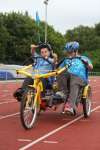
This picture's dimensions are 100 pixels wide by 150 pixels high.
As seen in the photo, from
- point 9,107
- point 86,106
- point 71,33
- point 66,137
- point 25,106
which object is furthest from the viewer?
point 71,33

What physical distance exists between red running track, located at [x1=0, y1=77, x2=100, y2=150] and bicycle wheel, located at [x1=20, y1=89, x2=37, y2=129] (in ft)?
0.47

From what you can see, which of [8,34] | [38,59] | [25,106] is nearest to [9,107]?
[38,59]

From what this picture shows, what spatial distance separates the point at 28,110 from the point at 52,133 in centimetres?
76

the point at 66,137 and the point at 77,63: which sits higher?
the point at 77,63

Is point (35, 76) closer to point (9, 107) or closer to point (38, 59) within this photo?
point (38, 59)

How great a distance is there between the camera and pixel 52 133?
10.2m

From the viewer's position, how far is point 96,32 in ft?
402

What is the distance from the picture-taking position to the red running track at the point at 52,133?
348 inches

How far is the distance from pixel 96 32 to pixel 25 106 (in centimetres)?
11284

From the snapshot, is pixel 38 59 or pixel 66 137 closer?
pixel 66 137

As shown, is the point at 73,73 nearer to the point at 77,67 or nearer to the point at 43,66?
the point at 77,67

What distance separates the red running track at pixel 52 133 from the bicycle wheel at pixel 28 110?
0.14 m

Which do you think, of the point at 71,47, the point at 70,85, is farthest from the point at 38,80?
the point at 71,47

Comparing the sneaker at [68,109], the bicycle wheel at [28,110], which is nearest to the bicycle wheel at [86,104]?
the sneaker at [68,109]
